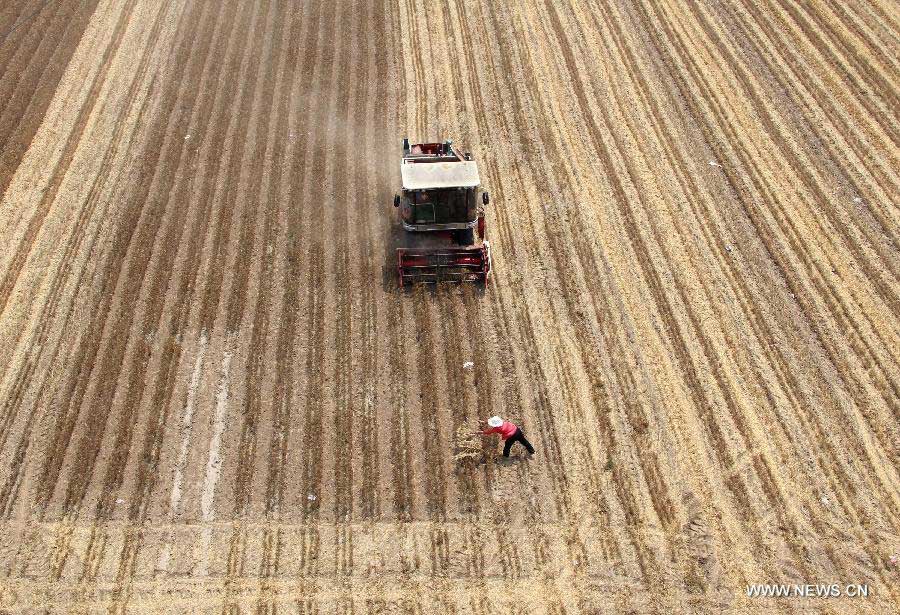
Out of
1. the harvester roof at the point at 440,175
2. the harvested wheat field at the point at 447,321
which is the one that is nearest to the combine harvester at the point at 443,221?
the harvester roof at the point at 440,175

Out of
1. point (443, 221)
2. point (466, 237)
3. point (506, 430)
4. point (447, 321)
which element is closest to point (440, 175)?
point (443, 221)

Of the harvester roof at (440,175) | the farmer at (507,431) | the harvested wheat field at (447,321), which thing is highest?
the harvester roof at (440,175)

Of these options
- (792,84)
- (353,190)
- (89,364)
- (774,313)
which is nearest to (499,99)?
(353,190)

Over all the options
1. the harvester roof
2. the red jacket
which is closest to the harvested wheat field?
the red jacket

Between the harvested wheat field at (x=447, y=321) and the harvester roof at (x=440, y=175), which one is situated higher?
the harvester roof at (x=440, y=175)

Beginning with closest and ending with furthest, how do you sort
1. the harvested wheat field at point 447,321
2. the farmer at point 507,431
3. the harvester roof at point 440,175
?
the harvested wheat field at point 447,321 → the farmer at point 507,431 → the harvester roof at point 440,175

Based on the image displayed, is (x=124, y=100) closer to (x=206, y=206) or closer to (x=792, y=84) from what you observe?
(x=206, y=206)

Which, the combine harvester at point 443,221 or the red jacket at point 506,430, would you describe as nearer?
the red jacket at point 506,430

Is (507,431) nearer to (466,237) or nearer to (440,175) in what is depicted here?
(466,237)

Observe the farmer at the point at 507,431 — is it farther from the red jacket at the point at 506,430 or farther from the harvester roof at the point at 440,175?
the harvester roof at the point at 440,175
